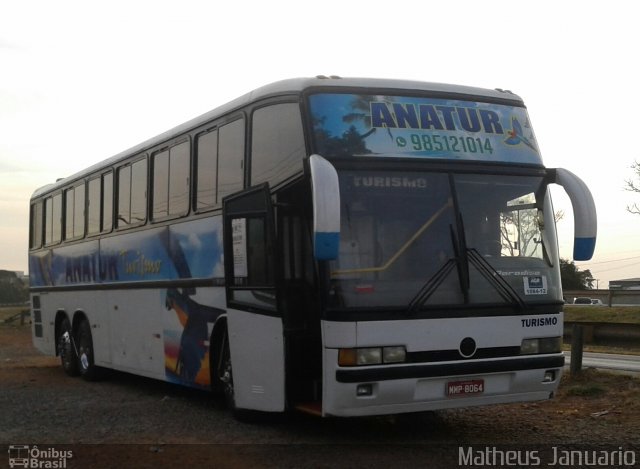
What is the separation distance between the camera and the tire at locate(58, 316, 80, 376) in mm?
17188

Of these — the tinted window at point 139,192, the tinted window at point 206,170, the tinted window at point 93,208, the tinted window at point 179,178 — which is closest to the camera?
the tinted window at point 206,170

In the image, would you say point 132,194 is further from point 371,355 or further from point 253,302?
point 371,355

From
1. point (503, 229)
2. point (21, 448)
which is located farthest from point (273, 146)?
point (21, 448)

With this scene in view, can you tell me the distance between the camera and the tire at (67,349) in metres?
17.2

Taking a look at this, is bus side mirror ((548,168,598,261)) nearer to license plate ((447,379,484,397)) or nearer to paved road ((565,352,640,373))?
license plate ((447,379,484,397))

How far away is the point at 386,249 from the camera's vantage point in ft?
28.1

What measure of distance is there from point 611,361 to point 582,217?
11.1 metres

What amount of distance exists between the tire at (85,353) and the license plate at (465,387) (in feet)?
29.5

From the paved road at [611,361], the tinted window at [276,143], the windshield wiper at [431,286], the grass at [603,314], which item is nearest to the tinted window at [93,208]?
the tinted window at [276,143]

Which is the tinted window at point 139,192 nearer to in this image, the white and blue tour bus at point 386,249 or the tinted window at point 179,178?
the tinted window at point 179,178

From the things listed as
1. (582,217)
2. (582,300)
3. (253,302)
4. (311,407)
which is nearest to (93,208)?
(253,302)

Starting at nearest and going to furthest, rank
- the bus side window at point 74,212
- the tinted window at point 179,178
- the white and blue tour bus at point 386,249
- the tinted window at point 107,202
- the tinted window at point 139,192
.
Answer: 1. the white and blue tour bus at point 386,249
2. the tinted window at point 179,178
3. the tinted window at point 139,192
4. the tinted window at point 107,202
5. the bus side window at point 74,212

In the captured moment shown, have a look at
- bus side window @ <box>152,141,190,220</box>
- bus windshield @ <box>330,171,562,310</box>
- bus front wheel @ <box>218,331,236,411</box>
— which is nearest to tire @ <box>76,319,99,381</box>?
bus side window @ <box>152,141,190,220</box>

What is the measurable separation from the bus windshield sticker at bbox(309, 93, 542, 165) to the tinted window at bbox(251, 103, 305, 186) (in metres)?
0.31
